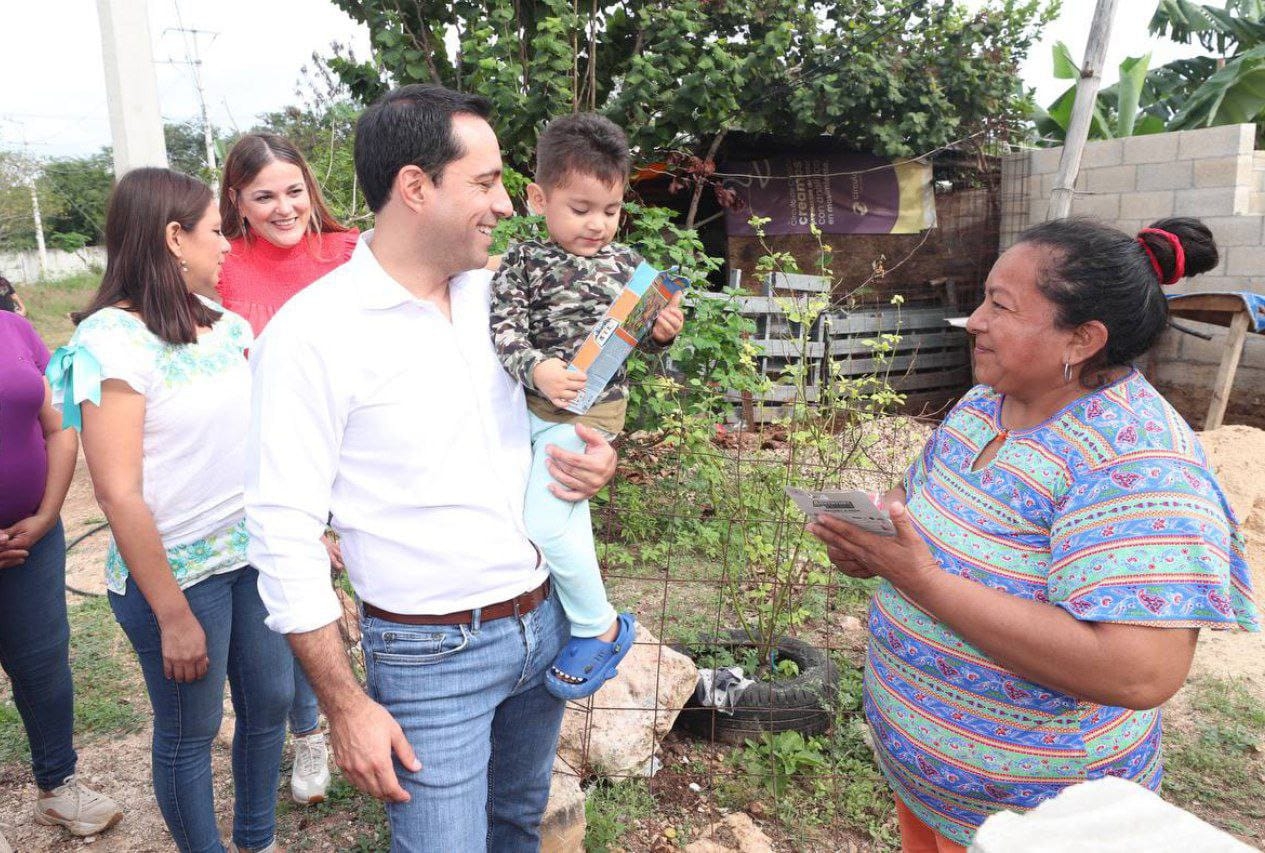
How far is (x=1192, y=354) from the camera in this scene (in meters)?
8.38

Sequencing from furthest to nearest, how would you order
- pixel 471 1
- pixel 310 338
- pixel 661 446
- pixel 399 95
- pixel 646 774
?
1. pixel 471 1
2. pixel 661 446
3. pixel 646 774
4. pixel 399 95
5. pixel 310 338

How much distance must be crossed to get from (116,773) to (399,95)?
10.0ft

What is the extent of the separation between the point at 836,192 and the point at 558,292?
28.8ft

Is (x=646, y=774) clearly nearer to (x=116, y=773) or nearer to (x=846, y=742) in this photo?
(x=846, y=742)

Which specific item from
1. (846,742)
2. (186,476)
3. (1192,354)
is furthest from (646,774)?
(1192,354)

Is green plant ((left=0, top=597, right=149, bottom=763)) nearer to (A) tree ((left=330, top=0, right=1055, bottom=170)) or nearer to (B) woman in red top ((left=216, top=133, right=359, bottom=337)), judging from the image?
(B) woman in red top ((left=216, top=133, right=359, bottom=337))

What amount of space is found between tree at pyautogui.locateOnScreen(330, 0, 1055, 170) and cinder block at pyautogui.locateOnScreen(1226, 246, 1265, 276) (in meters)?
3.01

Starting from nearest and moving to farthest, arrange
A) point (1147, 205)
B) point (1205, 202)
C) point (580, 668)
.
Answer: point (580, 668) < point (1205, 202) < point (1147, 205)

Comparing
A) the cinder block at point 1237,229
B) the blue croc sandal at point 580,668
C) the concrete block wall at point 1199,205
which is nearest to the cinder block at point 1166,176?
the concrete block wall at point 1199,205

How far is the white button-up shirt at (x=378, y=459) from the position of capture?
5.07ft

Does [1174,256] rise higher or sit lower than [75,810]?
higher

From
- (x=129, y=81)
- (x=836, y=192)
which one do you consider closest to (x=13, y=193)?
(x=836, y=192)

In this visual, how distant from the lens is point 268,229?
2863mm

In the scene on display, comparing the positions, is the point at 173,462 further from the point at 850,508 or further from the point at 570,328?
the point at 850,508
